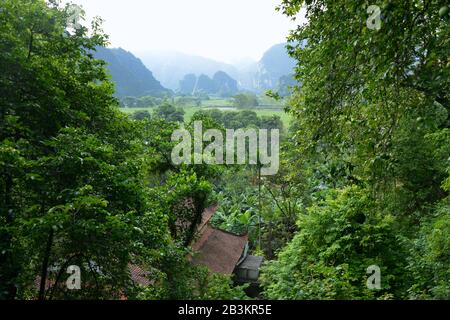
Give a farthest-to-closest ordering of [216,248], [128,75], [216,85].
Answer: [216,85]
[128,75]
[216,248]

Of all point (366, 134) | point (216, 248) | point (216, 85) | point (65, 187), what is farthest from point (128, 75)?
point (366, 134)

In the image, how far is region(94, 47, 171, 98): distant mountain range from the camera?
113875 mm

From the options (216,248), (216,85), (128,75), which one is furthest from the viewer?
(216,85)

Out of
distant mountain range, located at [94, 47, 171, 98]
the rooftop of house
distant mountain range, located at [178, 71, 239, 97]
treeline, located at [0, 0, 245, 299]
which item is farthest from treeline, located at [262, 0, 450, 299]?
distant mountain range, located at [178, 71, 239, 97]

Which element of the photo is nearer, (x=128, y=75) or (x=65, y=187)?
(x=65, y=187)

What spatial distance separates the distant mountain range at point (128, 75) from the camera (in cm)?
11388

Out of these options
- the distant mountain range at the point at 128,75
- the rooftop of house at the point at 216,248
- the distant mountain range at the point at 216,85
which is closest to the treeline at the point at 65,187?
the rooftop of house at the point at 216,248

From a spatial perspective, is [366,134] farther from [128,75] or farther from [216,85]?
[216,85]

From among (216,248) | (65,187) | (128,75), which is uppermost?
(128,75)

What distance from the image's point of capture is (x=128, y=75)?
395 ft

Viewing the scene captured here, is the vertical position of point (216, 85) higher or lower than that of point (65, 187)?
higher

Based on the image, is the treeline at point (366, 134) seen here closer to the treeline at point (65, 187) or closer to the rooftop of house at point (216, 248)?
the treeline at point (65, 187)

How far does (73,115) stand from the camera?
23.7ft
